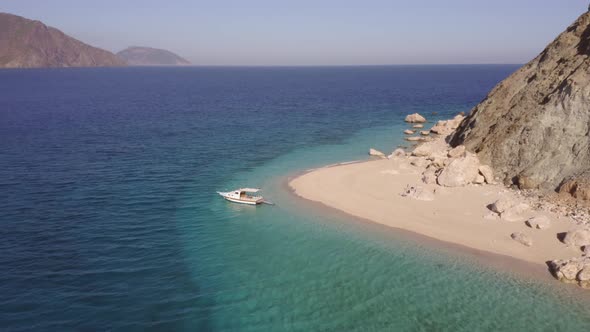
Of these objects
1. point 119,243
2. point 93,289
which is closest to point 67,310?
point 93,289

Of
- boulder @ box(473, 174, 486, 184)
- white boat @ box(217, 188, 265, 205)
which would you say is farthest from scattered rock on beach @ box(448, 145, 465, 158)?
white boat @ box(217, 188, 265, 205)

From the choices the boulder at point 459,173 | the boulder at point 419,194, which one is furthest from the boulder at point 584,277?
the boulder at point 459,173

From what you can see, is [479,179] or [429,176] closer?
[479,179]

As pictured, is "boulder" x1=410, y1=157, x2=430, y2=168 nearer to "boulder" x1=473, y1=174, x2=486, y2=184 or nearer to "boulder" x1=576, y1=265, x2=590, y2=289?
"boulder" x1=473, y1=174, x2=486, y2=184

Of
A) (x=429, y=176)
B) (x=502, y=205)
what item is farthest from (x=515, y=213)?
(x=429, y=176)

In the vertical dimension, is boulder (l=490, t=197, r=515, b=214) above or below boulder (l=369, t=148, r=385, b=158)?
above

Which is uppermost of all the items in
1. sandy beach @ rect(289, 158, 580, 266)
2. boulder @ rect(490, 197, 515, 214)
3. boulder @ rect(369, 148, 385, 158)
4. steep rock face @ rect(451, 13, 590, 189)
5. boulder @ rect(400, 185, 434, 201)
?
steep rock face @ rect(451, 13, 590, 189)

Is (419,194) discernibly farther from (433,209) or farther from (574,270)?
(574,270)

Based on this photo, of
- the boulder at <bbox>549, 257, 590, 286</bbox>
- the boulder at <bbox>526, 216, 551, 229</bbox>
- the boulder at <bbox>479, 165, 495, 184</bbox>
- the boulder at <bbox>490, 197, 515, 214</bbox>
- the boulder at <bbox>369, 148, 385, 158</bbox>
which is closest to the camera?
the boulder at <bbox>549, 257, 590, 286</bbox>
